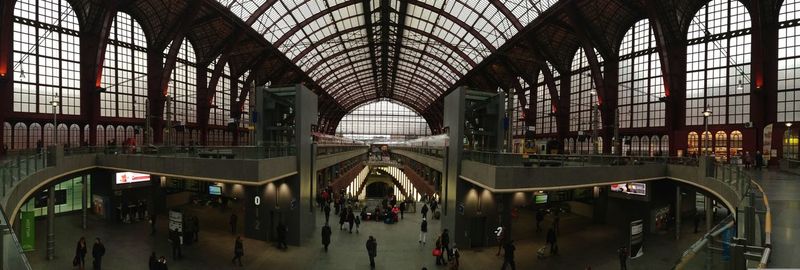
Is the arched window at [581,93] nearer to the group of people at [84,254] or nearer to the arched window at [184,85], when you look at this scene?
the arched window at [184,85]

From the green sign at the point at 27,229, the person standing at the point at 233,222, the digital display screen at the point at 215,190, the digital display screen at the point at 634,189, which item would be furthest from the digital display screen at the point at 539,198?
the green sign at the point at 27,229

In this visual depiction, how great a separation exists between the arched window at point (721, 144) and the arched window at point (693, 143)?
1.18 m

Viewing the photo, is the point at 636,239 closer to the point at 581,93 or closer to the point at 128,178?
the point at 128,178

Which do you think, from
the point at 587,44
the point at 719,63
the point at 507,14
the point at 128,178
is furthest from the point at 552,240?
the point at 507,14

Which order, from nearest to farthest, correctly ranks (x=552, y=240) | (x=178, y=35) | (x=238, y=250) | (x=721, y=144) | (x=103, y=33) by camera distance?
(x=238, y=250), (x=552, y=240), (x=721, y=144), (x=103, y=33), (x=178, y=35)

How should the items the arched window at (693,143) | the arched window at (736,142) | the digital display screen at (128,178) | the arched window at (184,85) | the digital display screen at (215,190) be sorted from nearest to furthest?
the digital display screen at (128,178)
the digital display screen at (215,190)
the arched window at (736,142)
the arched window at (693,143)
the arched window at (184,85)

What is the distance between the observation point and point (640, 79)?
131ft

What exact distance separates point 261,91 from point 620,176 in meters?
17.8

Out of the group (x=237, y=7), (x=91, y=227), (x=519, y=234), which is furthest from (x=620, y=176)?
(x=237, y=7)

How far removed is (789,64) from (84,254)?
41108mm

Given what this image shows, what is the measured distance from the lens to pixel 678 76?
3553 cm

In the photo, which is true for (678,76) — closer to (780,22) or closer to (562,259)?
(780,22)

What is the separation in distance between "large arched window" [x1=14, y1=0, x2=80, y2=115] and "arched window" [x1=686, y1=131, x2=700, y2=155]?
47.5m

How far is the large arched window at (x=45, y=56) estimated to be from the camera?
98.0 feet
